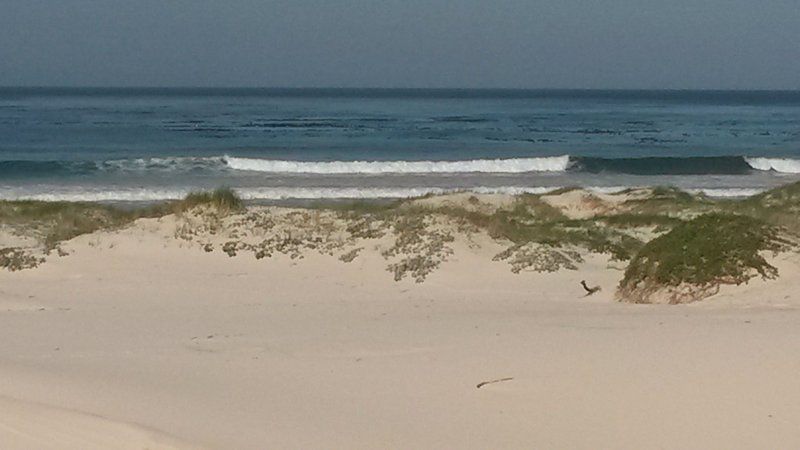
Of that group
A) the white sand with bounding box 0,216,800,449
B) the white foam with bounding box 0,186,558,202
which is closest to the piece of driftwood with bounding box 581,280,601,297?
the white sand with bounding box 0,216,800,449

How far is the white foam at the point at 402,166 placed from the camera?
32656 millimetres

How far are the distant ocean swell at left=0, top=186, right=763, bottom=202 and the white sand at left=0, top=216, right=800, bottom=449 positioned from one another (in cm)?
1494

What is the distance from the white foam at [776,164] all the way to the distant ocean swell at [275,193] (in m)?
8.46

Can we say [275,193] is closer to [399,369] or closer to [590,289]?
[590,289]

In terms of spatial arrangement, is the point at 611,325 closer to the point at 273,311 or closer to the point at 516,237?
the point at 273,311

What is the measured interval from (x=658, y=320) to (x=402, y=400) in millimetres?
2506

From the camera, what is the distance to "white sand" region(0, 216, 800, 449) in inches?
212

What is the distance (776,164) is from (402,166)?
12544 millimetres

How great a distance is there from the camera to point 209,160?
113 ft

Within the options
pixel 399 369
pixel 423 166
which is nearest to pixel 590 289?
pixel 399 369

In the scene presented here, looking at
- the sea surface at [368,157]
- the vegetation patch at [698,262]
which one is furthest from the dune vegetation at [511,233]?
the sea surface at [368,157]

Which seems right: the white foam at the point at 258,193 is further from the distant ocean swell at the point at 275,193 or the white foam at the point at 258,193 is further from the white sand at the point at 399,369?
the white sand at the point at 399,369

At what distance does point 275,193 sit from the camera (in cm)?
2589

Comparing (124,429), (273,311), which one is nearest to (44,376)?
(124,429)
